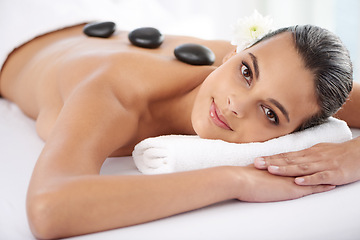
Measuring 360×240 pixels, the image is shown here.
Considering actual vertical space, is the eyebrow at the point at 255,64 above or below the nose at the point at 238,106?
above

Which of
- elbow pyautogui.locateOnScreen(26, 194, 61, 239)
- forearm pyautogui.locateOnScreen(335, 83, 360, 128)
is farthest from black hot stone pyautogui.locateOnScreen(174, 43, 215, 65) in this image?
elbow pyautogui.locateOnScreen(26, 194, 61, 239)

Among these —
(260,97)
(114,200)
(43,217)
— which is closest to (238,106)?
(260,97)

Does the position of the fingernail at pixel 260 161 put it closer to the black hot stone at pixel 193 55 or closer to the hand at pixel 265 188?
the hand at pixel 265 188

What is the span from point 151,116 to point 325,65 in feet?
1.87

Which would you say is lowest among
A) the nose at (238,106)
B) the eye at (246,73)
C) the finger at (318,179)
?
the finger at (318,179)

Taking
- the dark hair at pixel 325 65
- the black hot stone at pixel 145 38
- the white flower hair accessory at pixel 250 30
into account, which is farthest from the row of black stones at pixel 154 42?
the dark hair at pixel 325 65

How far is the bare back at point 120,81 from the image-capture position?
136 centimetres

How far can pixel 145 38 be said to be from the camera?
5.70ft

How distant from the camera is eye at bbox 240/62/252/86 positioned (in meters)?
1.29

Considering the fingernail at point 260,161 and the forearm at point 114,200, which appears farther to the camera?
the fingernail at point 260,161

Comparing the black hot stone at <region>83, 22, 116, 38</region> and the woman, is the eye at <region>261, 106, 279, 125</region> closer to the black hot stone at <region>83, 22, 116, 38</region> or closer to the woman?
the woman

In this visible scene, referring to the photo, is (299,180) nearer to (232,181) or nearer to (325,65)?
(232,181)

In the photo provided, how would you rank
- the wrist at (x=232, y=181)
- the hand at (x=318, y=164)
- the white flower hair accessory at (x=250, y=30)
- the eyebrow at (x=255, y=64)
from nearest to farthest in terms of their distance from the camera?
the wrist at (x=232, y=181), the hand at (x=318, y=164), the eyebrow at (x=255, y=64), the white flower hair accessory at (x=250, y=30)

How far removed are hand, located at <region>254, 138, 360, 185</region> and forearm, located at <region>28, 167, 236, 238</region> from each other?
211mm
